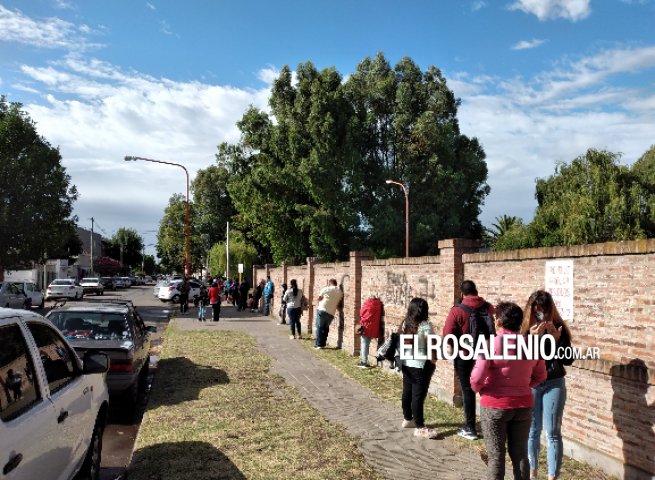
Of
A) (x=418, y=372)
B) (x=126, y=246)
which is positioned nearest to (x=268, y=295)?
(x=418, y=372)

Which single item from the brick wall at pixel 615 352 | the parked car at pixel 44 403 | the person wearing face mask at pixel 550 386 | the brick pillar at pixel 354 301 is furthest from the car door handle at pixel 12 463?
the brick pillar at pixel 354 301

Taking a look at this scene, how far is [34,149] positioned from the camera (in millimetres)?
30078

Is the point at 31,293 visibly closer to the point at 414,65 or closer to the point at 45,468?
the point at 414,65

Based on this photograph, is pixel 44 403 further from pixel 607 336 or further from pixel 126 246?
pixel 126 246

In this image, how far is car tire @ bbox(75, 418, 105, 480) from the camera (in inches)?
200

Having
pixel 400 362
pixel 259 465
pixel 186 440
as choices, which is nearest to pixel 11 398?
pixel 259 465

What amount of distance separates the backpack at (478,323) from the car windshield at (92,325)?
5.21 meters

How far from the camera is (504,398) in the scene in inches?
186

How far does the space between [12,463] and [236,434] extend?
4.07 meters

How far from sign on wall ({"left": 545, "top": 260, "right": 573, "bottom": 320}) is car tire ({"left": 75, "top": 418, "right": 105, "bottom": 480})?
16.1ft

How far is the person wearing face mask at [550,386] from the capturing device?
532 cm

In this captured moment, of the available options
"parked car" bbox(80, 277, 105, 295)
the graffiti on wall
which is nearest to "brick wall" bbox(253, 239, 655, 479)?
the graffiti on wall

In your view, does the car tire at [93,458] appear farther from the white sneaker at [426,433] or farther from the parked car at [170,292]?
the parked car at [170,292]

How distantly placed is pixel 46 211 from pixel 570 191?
3324cm
